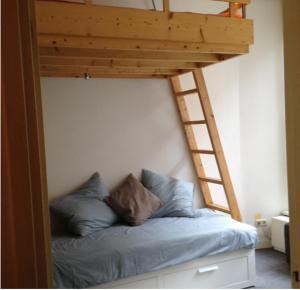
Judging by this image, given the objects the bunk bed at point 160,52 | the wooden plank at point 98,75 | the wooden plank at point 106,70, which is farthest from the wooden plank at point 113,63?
the wooden plank at point 98,75

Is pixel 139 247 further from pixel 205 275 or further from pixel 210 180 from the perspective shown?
pixel 210 180

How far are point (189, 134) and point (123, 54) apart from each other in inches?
66.6

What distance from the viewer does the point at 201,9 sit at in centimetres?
407

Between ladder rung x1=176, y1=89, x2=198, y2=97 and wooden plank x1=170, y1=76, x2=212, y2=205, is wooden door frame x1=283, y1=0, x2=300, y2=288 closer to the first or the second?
ladder rung x1=176, y1=89, x2=198, y2=97

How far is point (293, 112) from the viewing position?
1.09 meters

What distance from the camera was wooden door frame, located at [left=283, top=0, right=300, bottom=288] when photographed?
1074mm

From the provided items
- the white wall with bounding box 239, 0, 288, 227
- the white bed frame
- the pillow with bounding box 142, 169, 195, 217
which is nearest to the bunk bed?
the white bed frame

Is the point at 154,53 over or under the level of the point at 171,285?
over

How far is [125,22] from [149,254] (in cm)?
188

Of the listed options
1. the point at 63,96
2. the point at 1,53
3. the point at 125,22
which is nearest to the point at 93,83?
the point at 63,96

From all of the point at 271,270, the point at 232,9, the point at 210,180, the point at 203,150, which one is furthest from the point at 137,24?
the point at 271,270

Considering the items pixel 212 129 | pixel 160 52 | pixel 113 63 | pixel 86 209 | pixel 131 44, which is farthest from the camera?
pixel 212 129

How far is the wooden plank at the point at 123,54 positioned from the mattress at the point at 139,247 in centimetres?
158

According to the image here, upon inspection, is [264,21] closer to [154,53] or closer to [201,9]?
[201,9]
